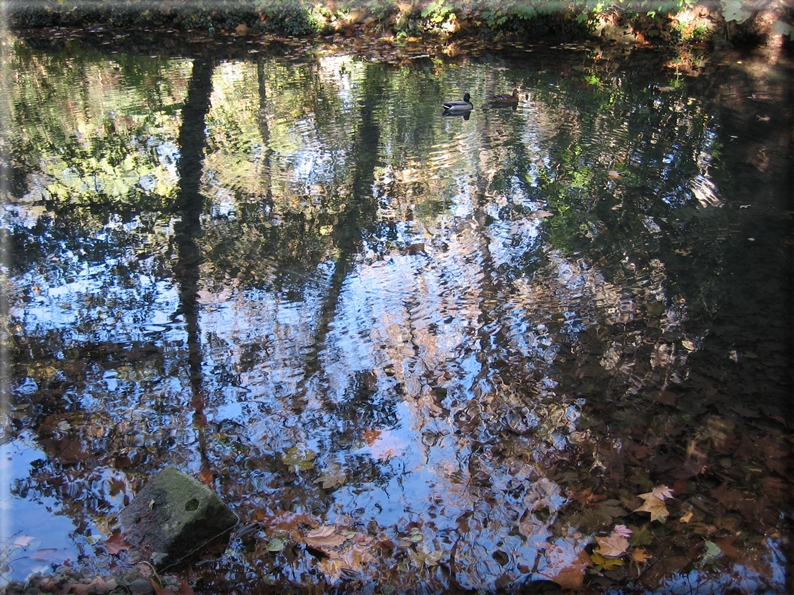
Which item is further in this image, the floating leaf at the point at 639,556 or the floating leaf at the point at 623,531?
the floating leaf at the point at 623,531

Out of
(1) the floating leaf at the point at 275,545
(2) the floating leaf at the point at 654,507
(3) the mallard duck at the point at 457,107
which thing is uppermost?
(3) the mallard duck at the point at 457,107

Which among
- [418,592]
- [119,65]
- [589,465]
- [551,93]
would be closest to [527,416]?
[589,465]

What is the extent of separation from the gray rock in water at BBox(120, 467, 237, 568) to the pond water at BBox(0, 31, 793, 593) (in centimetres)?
11

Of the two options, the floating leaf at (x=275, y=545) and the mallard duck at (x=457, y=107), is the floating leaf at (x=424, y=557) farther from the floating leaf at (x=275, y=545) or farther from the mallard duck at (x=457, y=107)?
the mallard duck at (x=457, y=107)

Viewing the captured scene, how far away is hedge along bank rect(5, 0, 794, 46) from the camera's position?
13164mm

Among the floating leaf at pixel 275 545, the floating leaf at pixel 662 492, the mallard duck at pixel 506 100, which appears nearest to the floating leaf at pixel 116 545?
the floating leaf at pixel 275 545

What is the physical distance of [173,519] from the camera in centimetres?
319

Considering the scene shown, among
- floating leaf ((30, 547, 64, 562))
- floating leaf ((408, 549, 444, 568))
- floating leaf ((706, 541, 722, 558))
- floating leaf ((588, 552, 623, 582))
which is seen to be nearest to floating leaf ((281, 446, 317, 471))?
floating leaf ((408, 549, 444, 568))

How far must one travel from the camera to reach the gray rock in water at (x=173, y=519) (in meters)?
3.16

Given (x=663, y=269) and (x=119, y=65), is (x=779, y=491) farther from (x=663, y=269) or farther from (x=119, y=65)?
(x=119, y=65)

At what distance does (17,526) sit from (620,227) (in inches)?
213

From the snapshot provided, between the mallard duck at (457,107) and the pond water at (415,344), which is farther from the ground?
the mallard duck at (457,107)

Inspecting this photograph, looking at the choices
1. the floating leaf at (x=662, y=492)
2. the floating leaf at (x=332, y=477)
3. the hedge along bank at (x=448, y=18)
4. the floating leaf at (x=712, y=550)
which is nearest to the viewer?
the floating leaf at (x=712, y=550)

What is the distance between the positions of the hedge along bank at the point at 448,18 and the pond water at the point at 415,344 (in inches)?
192
